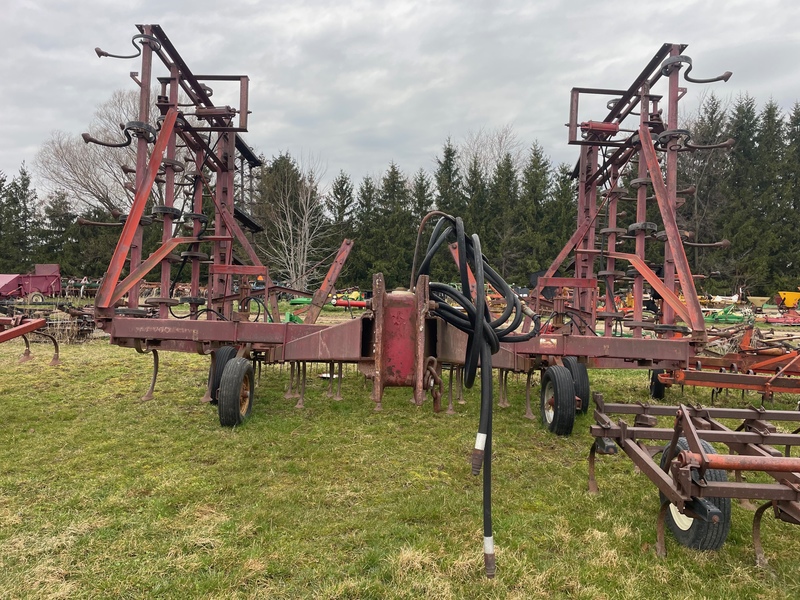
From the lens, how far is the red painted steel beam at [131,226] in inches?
163

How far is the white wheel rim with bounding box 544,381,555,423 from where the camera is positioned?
493 centimetres

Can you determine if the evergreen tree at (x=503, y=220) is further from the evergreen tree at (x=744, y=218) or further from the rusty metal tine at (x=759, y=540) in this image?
the rusty metal tine at (x=759, y=540)

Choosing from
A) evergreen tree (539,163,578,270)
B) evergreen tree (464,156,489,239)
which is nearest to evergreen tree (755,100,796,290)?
evergreen tree (539,163,578,270)

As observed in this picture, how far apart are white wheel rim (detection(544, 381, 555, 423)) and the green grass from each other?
228 millimetres

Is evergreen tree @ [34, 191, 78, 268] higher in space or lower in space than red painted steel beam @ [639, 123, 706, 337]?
higher

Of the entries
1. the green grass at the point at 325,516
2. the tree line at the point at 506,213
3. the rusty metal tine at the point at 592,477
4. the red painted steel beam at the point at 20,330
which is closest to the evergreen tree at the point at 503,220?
the tree line at the point at 506,213

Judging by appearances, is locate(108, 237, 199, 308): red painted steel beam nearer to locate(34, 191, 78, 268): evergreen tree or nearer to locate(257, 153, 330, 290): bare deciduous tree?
locate(257, 153, 330, 290): bare deciduous tree

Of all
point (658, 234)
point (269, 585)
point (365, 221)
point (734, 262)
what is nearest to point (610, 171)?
point (658, 234)

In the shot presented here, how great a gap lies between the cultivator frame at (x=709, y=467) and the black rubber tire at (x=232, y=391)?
3097 millimetres

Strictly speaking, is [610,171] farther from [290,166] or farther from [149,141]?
[290,166]

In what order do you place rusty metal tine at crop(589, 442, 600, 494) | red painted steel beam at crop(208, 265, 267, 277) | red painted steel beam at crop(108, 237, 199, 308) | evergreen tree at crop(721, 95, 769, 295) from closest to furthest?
rusty metal tine at crop(589, 442, 600, 494)
red painted steel beam at crop(108, 237, 199, 308)
red painted steel beam at crop(208, 265, 267, 277)
evergreen tree at crop(721, 95, 769, 295)

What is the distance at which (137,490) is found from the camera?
321 centimetres

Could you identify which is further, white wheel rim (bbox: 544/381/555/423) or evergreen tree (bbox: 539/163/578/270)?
evergreen tree (bbox: 539/163/578/270)

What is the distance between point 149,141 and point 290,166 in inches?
956
